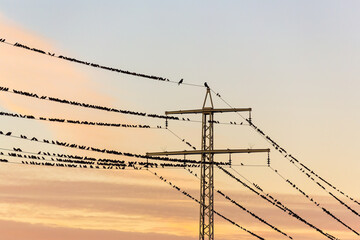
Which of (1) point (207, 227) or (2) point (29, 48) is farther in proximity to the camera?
(1) point (207, 227)

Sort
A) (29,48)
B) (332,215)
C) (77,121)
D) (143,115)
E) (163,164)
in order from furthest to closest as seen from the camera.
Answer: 1. (332,215)
2. (163,164)
3. (143,115)
4. (77,121)
5. (29,48)

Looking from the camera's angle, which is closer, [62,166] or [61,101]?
[61,101]

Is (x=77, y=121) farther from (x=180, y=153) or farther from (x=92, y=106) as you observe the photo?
(x=180, y=153)

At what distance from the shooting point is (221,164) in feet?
323

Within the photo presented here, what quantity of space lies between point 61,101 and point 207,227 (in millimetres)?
25309

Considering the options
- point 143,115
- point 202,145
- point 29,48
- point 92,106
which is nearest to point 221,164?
point 202,145

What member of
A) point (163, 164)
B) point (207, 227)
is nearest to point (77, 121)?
point (163, 164)

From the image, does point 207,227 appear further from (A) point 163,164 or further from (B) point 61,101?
(B) point 61,101

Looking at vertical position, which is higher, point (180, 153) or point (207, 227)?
point (180, 153)

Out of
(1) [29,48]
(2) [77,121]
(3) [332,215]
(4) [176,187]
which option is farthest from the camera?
(3) [332,215]

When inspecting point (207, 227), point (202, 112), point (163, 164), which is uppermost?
point (202, 112)

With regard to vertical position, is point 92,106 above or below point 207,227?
above

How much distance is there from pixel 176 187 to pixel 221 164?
21.2 ft

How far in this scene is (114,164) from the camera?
3457 inches
